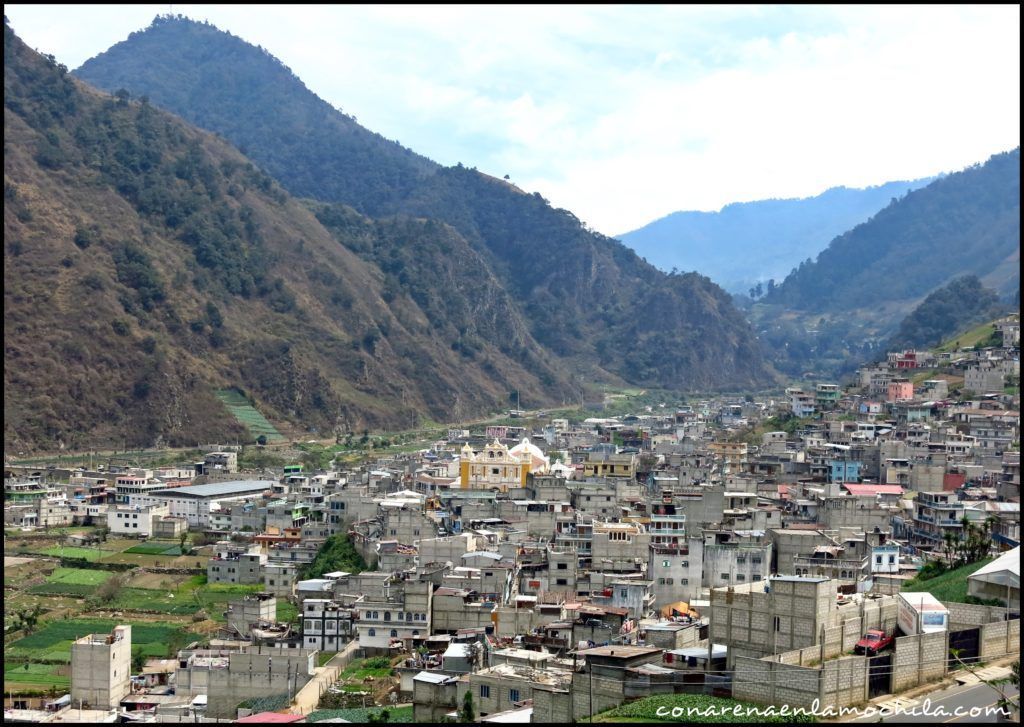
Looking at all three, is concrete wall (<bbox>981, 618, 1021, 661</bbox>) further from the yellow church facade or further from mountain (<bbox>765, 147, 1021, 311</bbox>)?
mountain (<bbox>765, 147, 1021, 311</bbox>)

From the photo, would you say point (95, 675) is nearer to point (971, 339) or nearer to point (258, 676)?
point (258, 676)

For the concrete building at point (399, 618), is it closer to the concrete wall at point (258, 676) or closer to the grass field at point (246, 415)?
the concrete wall at point (258, 676)

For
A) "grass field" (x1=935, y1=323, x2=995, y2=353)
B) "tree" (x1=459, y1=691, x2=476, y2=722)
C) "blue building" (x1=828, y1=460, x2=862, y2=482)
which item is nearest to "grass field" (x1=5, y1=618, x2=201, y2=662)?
"tree" (x1=459, y1=691, x2=476, y2=722)

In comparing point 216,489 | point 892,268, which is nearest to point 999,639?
point 216,489

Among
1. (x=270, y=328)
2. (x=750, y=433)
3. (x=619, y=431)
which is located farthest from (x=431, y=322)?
(x=750, y=433)

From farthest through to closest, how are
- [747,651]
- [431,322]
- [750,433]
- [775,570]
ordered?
[431,322] → [750,433] → [775,570] → [747,651]

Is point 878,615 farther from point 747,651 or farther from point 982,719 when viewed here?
point 982,719
